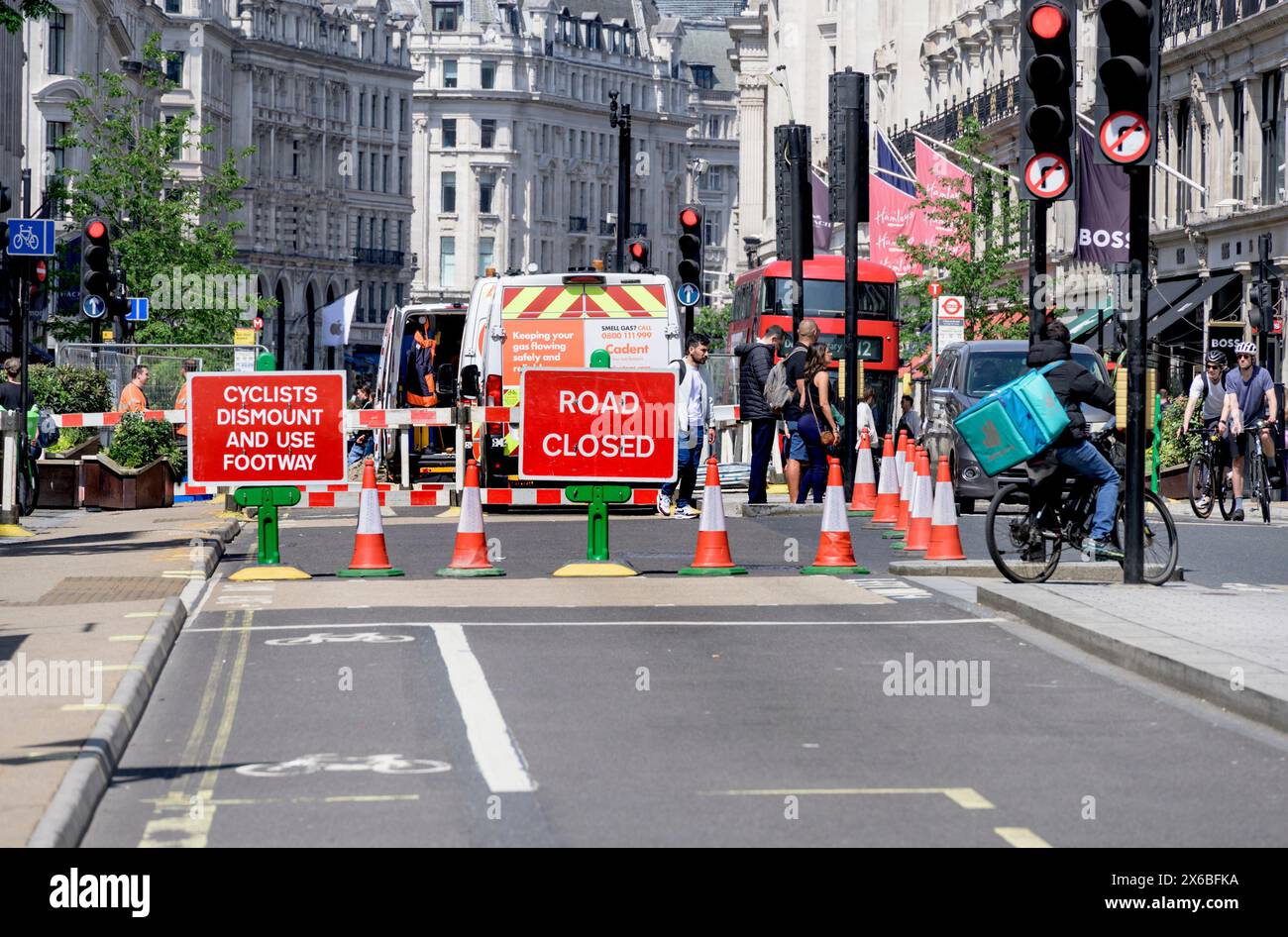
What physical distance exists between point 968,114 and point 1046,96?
167ft

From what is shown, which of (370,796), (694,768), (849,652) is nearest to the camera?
(370,796)

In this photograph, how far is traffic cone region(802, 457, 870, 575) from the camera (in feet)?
61.0

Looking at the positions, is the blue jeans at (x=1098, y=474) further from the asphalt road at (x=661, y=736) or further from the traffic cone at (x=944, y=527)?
the traffic cone at (x=944, y=527)

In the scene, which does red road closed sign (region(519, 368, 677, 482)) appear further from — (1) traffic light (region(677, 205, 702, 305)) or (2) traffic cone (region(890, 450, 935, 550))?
(1) traffic light (region(677, 205, 702, 305))

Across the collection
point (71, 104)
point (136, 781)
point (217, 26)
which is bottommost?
point (136, 781)

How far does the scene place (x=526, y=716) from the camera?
1103 cm

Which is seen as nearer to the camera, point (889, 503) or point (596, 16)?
point (889, 503)

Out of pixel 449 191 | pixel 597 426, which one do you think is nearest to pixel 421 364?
pixel 597 426

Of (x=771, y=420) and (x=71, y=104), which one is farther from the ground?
(x=71, y=104)

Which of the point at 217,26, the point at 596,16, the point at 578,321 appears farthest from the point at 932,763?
the point at 596,16

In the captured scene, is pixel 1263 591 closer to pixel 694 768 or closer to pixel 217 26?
pixel 694 768

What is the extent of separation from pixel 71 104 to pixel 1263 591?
48.5m

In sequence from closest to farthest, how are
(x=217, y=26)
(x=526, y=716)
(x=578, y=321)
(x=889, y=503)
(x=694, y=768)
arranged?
(x=694, y=768) → (x=526, y=716) → (x=889, y=503) → (x=578, y=321) → (x=217, y=26)

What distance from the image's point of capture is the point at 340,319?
67188mm
